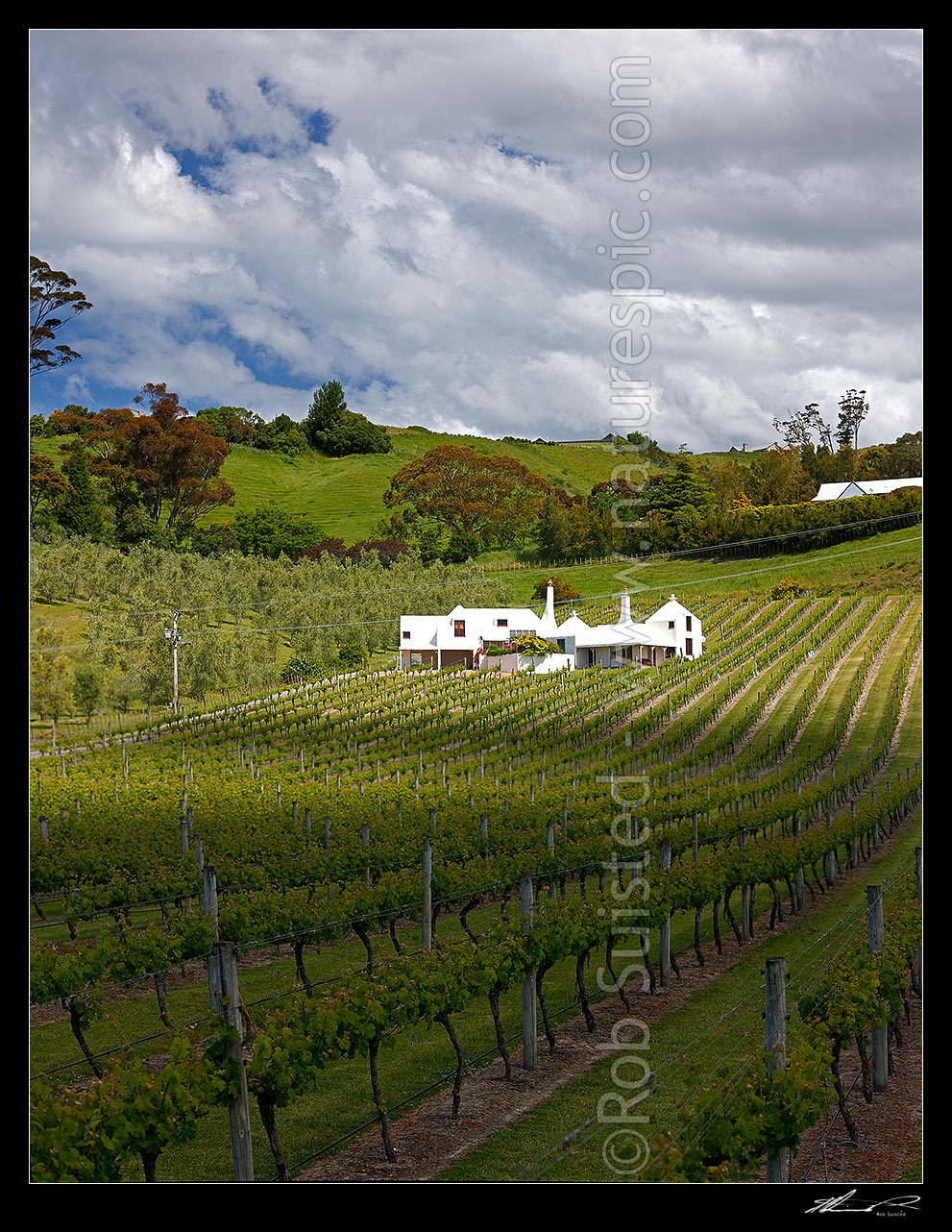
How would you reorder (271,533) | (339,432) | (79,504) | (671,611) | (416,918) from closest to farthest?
1. (416,918)
2. (671,611)
3. (79,504)
4. (271,533)
5. (339,432)

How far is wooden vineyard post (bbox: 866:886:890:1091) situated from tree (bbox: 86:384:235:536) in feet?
162

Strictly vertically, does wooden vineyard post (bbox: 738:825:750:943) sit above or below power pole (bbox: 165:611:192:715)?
below

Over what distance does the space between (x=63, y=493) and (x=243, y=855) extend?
133 feet

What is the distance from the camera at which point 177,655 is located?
3516cm

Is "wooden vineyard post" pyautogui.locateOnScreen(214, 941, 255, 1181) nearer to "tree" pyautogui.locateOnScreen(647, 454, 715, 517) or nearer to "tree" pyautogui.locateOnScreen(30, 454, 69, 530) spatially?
"tree" pyautogui.locateOnScreen(647, 454, 715, 517)

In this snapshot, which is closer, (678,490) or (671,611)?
(678,490)

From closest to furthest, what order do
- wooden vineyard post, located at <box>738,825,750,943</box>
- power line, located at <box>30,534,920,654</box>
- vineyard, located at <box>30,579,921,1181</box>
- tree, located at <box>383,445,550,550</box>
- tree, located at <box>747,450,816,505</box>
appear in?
vineyard, located at <box>30,579,921,1181</box> < wooden vineyard post, located at <box>738,825,750,943</box> < power line, located at <box>30,534,920,654</box> < tree, located at <box>747,450,816,505</box> < tree, located at <box>383,445,550,550</box>

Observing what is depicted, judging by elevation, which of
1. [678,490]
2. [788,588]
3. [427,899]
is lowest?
[427,899]

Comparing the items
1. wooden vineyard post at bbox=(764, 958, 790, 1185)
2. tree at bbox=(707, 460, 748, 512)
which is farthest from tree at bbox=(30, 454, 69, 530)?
wooden vineyard post at bbox=(764, 958, 790, 1185)

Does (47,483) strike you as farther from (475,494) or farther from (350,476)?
(350,476)
